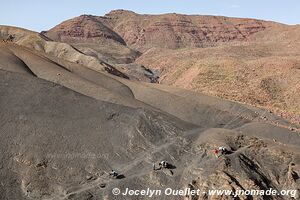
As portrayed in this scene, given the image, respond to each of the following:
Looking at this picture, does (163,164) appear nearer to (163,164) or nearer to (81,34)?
(163,164)

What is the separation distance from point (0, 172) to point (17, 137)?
330 cm

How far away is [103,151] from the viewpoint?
91.8ft

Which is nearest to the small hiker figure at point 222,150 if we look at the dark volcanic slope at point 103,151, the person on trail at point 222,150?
the person on trail at point 222,150

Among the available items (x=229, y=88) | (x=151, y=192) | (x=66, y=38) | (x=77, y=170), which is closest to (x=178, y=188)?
(x=151, y=192)

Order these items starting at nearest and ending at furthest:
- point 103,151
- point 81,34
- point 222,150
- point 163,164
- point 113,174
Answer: point 113,174
point 163,164
point 222,150
point 103,151
point 81,34

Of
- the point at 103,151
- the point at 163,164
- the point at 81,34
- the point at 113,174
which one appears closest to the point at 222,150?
the point at 163,164

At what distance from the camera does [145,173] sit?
Answer: 26375 mm

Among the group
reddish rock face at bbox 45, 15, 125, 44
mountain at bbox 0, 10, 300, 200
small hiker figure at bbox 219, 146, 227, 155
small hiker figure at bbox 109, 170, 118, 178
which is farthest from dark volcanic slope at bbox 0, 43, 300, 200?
reddish rock face at bbox 45, 15, 125, 44

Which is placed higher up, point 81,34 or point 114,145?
point 114,145

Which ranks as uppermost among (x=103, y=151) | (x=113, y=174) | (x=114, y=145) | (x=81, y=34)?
(x=114, y=145)

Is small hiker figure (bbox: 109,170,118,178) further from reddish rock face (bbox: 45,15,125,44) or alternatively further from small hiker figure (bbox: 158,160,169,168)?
reddish rock face (bbox: 45,15,125,44)

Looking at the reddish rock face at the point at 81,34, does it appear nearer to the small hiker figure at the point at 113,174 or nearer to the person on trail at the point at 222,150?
the person on trail at the point at 222,150

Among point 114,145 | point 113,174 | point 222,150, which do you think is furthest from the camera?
point 114,145

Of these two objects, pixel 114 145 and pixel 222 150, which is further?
pixel 114 145
